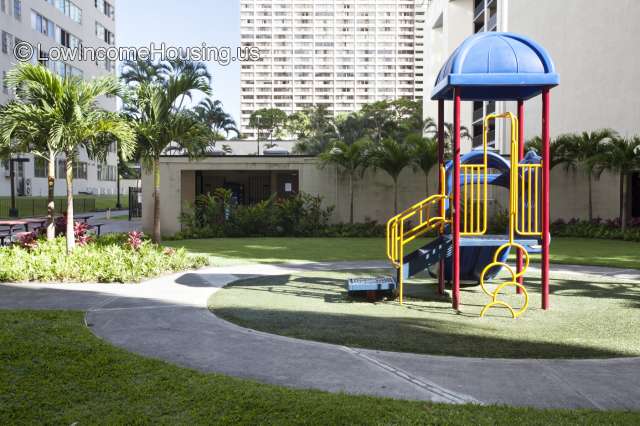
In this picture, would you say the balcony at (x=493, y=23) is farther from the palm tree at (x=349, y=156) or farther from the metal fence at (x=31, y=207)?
the metal fence at (x=31, y=207)

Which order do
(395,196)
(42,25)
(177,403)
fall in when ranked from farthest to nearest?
(42,25) → (395,196) → (177,403)

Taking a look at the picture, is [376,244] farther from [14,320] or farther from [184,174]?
[14,320]

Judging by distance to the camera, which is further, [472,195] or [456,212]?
[472,195]

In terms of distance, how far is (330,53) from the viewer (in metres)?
192

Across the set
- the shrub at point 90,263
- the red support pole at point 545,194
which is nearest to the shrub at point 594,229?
the red support pole at point 545,194

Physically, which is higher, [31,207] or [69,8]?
[69,8]

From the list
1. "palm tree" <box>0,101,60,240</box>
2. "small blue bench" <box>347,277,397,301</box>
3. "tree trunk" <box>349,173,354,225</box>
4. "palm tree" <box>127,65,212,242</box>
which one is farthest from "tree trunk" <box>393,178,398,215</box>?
"small blue bench" <box>347,277,397,301</box>

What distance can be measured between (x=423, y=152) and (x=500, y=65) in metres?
14.6

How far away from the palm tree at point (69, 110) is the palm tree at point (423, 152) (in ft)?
42.2

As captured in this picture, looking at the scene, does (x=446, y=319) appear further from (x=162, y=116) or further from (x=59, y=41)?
(x=59, y=41)

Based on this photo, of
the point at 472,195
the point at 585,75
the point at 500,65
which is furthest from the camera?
the point at 585,75

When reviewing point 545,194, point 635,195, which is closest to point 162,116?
point 545,194

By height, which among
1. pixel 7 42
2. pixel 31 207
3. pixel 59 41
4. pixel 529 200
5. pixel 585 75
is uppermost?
pixel 59 41

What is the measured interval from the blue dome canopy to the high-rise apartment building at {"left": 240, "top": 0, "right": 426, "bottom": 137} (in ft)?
587
